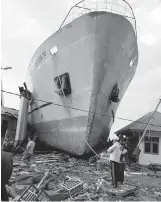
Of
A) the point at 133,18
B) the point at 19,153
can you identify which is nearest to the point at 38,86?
the point at 19,153

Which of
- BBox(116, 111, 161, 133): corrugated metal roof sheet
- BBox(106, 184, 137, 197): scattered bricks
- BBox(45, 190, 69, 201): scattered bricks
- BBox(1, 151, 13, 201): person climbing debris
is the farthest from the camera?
BBox(116, 111, 161, 133): corrugated metal roof sheet

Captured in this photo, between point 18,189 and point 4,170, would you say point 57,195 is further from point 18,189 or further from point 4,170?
point 4,170

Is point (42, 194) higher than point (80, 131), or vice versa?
point (80, 131)

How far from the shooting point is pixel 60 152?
32.6 ft

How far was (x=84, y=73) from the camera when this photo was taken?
→ 27.3 feet

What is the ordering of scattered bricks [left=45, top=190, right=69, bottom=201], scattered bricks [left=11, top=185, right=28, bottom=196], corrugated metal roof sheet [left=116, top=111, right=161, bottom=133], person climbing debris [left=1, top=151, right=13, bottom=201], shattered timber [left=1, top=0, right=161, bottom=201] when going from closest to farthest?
1. person climbing debris [left=1, top=151, right=13, bottom=201]
2. scattered bricks [left=45, top=190, right=69, bottom=201]
3. scattered bricks [left=11, top=185, right=28, bottom=196]
4. shattered timber [left=1, top=0, right=161, bottom=201]
5. corrugated metal roof sheet [left=116, top=111, right=161, bottom=133]

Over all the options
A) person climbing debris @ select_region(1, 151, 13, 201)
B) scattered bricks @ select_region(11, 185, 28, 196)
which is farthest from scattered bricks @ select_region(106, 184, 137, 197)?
person climbing debris @ select_region(1, 151, 13, 201)

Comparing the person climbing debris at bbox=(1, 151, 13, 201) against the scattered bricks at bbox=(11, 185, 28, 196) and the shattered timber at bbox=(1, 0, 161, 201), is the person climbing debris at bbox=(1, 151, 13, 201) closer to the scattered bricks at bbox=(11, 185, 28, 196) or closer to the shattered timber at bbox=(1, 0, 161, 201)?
the scattered bricks at bbox=(11, 185, 28, 196)

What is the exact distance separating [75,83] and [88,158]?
10.3 feet

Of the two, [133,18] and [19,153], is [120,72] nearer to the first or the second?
[133,18]

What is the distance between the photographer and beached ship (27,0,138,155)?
8094 millimetres

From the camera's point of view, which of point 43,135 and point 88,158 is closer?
point 88,158

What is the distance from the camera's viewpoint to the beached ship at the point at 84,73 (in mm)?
8094

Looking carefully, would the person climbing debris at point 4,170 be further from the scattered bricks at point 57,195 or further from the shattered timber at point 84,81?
the shattered timber at point 84,81
